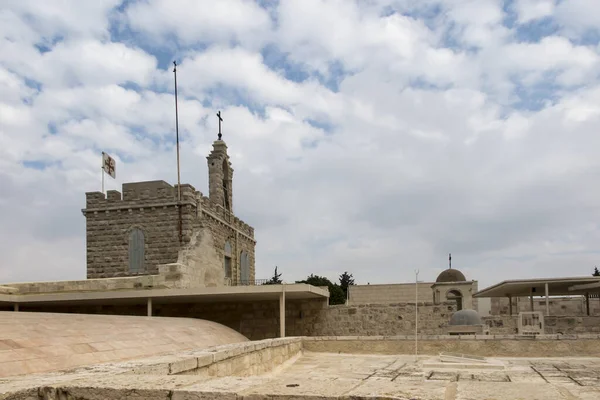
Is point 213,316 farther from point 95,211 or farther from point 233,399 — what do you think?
point 233,399

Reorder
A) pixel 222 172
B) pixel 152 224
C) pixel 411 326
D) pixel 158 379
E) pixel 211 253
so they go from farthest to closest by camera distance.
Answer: pixel 222 172 < pixel 152 224 < pixel 211 253 < pixel 411 326 < pixel 158 379

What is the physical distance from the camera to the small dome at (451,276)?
29.7 m

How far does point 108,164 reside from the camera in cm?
2833

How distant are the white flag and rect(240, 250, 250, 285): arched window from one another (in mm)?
7725

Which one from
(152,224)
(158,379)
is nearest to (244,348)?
(158,379)

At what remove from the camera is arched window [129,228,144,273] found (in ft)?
82.8

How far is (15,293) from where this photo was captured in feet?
64.8

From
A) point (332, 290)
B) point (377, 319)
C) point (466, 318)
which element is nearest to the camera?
point (466, 318)

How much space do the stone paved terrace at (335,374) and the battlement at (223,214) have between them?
39.3 ft

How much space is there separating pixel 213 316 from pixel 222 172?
36.0 feet

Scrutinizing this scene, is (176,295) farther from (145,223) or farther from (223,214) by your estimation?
(223,214)

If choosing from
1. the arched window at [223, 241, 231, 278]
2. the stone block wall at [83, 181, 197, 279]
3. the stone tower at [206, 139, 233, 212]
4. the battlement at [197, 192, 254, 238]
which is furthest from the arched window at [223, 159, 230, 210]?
the stone block wall at [83, 181, 197, 279]

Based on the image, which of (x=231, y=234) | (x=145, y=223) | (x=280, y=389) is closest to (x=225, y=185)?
(x=231, y=234)

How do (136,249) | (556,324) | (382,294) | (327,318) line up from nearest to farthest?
(327,318)
(556,324)
(136,249)
(382,294)
